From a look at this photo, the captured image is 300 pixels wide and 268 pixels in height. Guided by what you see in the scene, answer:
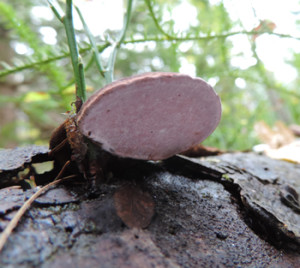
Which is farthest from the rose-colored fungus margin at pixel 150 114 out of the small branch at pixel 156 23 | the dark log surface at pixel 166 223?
the small branch at pixel 156 23

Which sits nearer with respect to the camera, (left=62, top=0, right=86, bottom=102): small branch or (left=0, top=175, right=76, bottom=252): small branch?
(left=0, top=175, right=76, bottom=252): small branch

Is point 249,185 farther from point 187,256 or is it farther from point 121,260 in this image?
point 121,260

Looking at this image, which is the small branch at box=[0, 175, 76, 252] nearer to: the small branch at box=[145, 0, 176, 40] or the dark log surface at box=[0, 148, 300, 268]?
the dark log surface at box=[0, 148, 300, 268]

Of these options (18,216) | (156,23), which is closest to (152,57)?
(156,23)

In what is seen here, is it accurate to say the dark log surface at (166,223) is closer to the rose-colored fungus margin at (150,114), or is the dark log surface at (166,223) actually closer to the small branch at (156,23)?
the rose-colored fungus margin at (150,114)

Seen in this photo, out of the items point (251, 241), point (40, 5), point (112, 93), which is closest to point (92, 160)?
point (112, 93)

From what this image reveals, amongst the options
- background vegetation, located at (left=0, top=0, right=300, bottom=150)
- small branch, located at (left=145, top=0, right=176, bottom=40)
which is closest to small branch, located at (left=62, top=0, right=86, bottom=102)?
background vegetation, located at (left=0, top=0, right=300, bottom=150)
